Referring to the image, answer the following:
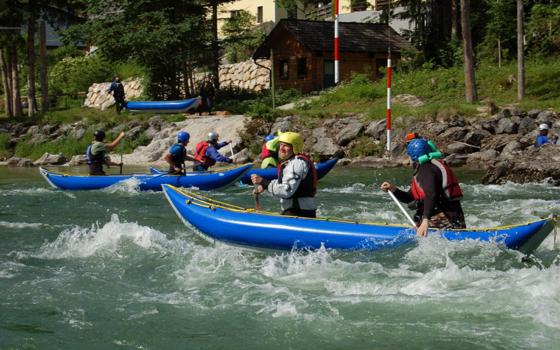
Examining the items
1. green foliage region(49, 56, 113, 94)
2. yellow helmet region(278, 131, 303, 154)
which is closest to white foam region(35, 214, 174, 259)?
yellow helmet region(278, 131, 303, 154)

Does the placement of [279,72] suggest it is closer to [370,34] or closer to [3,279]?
[370,34]

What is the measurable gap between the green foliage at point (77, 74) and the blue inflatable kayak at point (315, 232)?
3001 cm

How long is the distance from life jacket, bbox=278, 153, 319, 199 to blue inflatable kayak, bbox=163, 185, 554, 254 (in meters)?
0.28

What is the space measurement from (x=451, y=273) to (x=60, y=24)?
84.2ft

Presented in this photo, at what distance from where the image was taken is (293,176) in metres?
7.48

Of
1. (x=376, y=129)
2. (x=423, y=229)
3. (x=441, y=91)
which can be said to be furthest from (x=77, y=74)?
(x=423, y=229)

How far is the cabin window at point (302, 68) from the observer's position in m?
31.5

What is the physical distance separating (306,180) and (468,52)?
50.5 feet

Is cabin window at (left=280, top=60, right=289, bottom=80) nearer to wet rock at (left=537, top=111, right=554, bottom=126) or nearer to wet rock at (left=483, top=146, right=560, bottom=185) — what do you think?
wet rock at (left=537, top=111, right=554, bottom=126)

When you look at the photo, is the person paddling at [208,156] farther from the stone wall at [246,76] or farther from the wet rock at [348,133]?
the stone wall at [246,76]

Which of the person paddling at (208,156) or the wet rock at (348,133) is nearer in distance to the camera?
the person paddling at (208,156)

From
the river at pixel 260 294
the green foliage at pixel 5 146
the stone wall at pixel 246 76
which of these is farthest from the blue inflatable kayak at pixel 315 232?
the stone wall at pixel 246 76

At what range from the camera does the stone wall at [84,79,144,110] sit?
33.5m

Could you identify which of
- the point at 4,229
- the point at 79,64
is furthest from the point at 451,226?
the point at 79,64
